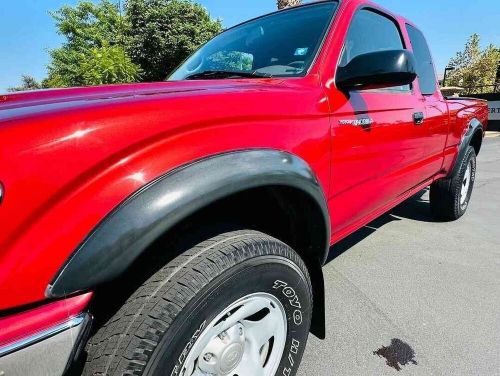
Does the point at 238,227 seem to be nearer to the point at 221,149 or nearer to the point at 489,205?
the point at 221,149

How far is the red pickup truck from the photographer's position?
35.5 inches

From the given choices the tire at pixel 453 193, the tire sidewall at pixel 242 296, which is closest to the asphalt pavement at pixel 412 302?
the tire at pixel 453 193

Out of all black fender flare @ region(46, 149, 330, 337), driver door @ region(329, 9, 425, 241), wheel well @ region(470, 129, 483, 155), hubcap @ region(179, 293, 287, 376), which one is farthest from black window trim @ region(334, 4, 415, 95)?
wheel well @ region(470, 129, 483, 155)

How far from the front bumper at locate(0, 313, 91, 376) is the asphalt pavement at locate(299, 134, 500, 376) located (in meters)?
1.25

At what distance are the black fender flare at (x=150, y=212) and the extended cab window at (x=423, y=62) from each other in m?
2.36

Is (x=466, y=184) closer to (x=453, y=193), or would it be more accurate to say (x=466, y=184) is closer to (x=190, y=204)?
(x=453, y=193)

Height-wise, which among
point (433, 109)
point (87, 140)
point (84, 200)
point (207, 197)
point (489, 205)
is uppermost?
point (87, 140)

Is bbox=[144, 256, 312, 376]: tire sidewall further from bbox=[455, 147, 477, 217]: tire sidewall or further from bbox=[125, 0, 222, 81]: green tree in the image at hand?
bbox=[125, 0, 222, 81]: green tree

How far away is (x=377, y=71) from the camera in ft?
5.68

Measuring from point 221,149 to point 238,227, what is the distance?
349 millimetres

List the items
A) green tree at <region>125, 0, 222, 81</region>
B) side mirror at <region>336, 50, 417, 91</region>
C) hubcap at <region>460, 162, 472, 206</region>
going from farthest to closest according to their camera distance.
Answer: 1. green tree at <region>125, 0, 222, 81</region>
2. hubcap at <region>460, 162, 472, 206</region>
3. side mirror at <region>336, 50, 417, 91</region>

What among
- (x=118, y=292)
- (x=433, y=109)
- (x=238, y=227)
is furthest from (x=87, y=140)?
(x=433, y=109)

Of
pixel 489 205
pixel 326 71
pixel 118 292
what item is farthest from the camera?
pixel 489 205

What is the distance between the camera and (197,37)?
1856 centimetres
